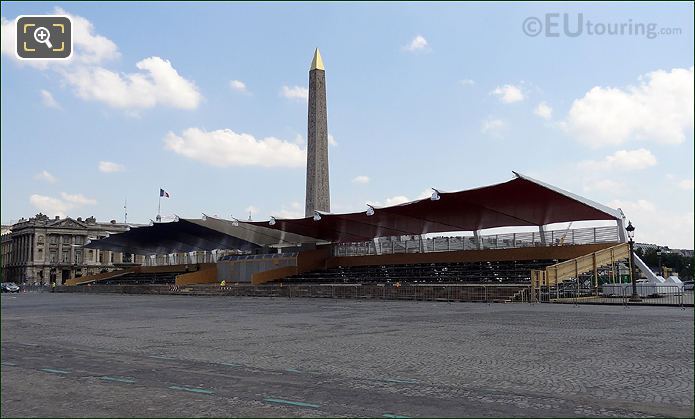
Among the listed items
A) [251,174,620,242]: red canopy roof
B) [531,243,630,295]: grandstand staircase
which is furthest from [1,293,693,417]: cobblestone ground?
[251,174,620,242]: red canopy roof

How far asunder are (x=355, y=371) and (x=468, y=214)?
110 feet

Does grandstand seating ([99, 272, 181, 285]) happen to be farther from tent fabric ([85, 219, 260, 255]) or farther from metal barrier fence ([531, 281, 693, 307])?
metal barrier fence ([531, 281, 693, 307])

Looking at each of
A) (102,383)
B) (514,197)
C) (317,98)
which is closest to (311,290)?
(514,197)

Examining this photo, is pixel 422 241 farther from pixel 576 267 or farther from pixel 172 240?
pixel 172 240

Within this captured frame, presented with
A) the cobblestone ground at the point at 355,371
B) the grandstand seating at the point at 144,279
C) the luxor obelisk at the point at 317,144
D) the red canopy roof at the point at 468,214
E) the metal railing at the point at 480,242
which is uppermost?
the luxor obelisk at the point at 317,144

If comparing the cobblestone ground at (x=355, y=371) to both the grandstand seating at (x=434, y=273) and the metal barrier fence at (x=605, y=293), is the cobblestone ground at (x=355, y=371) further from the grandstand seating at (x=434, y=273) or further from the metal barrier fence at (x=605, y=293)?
the grandstand seating at (x=434, y=273)

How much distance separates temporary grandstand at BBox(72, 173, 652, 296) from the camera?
3691 centimetres

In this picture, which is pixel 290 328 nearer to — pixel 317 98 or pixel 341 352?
pixel 341 352

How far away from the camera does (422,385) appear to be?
8.12 meters

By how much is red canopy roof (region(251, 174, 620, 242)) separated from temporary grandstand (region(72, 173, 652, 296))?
7cm

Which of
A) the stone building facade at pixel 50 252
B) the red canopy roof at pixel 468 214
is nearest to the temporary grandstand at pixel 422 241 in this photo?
the red canopy roof at pixel 468 214

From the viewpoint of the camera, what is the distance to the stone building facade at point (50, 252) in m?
132

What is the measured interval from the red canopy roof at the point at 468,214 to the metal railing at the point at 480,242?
812 millimetres

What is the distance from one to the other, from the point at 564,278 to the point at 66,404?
31035 mm
